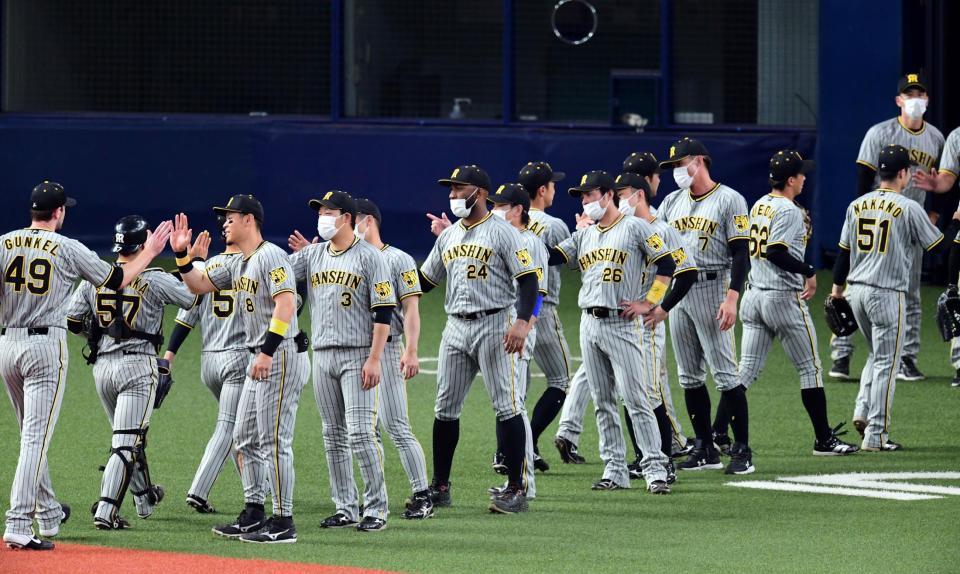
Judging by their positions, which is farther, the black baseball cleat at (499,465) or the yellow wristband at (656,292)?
the black baseball cleat at (499,465)

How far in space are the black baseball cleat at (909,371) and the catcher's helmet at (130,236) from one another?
23.4 feet

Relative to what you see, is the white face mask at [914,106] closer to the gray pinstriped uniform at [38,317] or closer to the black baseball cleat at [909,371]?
the black baseball cleat at [909,371]

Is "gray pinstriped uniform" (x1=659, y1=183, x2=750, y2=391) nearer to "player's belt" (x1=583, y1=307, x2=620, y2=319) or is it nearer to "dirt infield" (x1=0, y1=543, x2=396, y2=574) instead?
"player's belt" (x1=583, y1=307, x2=620, y2=319)

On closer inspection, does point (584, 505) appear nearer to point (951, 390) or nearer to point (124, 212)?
point (951, 390)

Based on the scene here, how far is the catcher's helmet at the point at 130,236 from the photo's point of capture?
27.3ft

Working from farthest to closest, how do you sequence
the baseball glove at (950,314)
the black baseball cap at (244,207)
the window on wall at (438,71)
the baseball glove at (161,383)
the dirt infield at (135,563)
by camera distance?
the window on wall at (438,71), the baseball glove at (950,314), the baseball glove at (161,383), the black baseball cap at (244,207), the dirt infield at (135,563)

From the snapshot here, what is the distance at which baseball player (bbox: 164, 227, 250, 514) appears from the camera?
8.84 m

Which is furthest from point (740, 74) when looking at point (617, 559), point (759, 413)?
point (617, 559)

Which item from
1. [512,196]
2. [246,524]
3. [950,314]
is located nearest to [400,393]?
[246,524]

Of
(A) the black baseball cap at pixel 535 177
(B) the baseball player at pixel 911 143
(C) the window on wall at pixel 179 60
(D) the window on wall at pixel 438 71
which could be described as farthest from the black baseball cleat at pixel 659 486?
(C) the window on wall at pixel 179 60

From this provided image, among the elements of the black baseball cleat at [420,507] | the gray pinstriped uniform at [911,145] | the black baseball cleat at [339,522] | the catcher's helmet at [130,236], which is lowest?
the black baseball cleat at [339,522]

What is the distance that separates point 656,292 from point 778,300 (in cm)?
158

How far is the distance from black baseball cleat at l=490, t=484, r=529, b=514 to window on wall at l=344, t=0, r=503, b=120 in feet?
39.2

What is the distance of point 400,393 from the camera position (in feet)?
28.4
